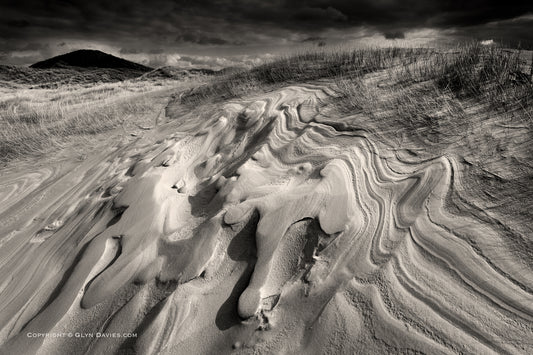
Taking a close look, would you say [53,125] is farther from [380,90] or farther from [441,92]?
[441,92]

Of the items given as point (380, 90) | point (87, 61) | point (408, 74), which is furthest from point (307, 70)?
point (87, 61)

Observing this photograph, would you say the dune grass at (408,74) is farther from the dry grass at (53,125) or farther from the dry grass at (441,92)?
the dry grass at (53,125)

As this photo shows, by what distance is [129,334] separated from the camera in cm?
135

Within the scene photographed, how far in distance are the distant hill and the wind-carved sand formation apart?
40073 millimetres

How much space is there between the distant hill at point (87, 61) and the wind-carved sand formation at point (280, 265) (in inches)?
1578

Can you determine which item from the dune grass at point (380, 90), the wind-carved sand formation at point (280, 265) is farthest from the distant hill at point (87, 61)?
the wind-carved sand formation at point (280, 265)

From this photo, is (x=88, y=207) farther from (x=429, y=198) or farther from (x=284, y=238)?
(x=429, y=198)

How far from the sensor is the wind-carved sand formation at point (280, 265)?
1141mm

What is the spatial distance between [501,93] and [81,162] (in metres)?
5.04

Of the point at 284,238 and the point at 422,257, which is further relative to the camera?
the point at 284,238

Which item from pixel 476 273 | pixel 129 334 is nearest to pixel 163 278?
pixel 129 334

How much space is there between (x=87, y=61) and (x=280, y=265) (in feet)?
146

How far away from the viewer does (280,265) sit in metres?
1.48

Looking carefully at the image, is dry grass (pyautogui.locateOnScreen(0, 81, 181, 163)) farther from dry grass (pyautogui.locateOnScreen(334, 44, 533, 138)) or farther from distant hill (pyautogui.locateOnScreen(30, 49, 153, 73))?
distant hill (pyautogui.locateOnScreen(30, 49, 153, 73))
